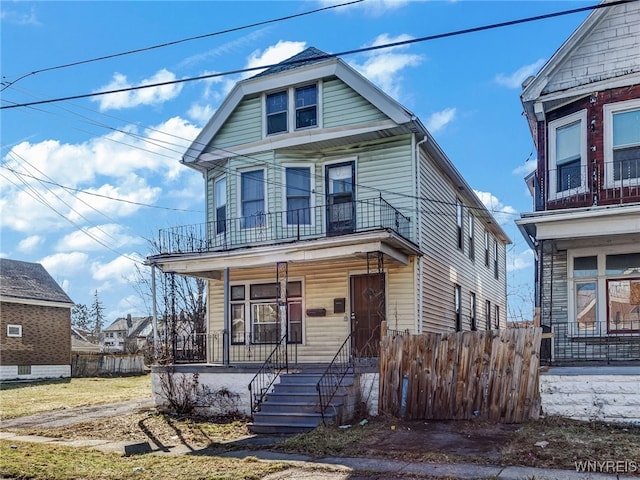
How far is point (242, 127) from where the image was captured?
17047mm

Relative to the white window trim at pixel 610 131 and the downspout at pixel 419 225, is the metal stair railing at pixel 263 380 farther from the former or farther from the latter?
the white window trim at pixel 610 131

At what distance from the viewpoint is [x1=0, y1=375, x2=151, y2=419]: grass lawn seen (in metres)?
17.2

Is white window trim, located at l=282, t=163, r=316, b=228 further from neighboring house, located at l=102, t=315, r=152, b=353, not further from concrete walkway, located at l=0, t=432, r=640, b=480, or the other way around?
neighboring house, located at l=102, t=315, r=152, b=353

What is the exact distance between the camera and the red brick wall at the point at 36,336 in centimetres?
2861

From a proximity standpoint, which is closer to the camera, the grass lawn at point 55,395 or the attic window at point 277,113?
the attic window at point 277,113

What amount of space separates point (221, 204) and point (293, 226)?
2.73 metres

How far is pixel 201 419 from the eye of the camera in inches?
534

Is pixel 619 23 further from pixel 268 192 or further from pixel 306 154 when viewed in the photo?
pixel 268 192

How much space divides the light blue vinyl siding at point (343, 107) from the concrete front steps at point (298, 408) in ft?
21.8

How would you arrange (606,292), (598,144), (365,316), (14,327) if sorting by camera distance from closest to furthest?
1. (598,144)
2. (606,292)
3. (365,316)
4. (14,327)

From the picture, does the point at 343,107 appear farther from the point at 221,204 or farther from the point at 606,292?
the point at 606,292

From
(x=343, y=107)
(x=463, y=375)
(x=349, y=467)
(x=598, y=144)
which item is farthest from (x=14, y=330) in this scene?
(x=598, y=144)

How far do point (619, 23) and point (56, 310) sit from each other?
28990mm

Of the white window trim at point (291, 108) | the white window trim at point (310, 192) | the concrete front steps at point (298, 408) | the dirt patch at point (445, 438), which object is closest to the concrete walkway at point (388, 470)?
the dirt patch at point (445, 438)
